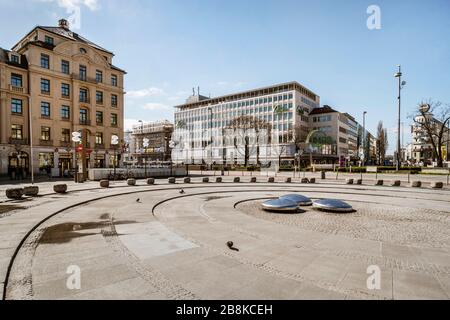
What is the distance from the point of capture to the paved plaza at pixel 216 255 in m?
4.75

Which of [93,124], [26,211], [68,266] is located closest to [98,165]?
[93,124]

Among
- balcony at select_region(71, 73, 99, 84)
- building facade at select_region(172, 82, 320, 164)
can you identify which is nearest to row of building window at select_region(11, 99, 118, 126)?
balcony at select_region(71, 73, 99, 84)

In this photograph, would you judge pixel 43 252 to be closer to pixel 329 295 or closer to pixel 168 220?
pixel 168 220

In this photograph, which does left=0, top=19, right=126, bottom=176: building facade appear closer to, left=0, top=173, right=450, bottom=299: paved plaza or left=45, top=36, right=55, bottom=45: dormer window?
left=45, top=36, right=55, bottom=45: dormer window

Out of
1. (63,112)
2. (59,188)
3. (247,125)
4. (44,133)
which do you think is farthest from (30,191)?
(247,125)

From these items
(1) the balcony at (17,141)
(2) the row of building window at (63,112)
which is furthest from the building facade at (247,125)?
(1) the balcony at (17,141)

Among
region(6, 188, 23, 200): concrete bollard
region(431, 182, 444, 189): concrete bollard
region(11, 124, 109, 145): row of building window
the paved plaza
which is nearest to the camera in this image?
the paved plaza

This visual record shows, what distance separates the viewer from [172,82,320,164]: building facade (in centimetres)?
7531

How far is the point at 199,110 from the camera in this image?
98.0 metres

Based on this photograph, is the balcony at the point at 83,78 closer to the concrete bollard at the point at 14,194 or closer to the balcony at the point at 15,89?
the balcony at the point at 15,89

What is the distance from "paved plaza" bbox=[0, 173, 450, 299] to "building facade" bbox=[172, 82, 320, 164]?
5642cm

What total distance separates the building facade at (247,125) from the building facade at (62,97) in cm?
3211

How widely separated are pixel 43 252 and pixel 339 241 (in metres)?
8.69
